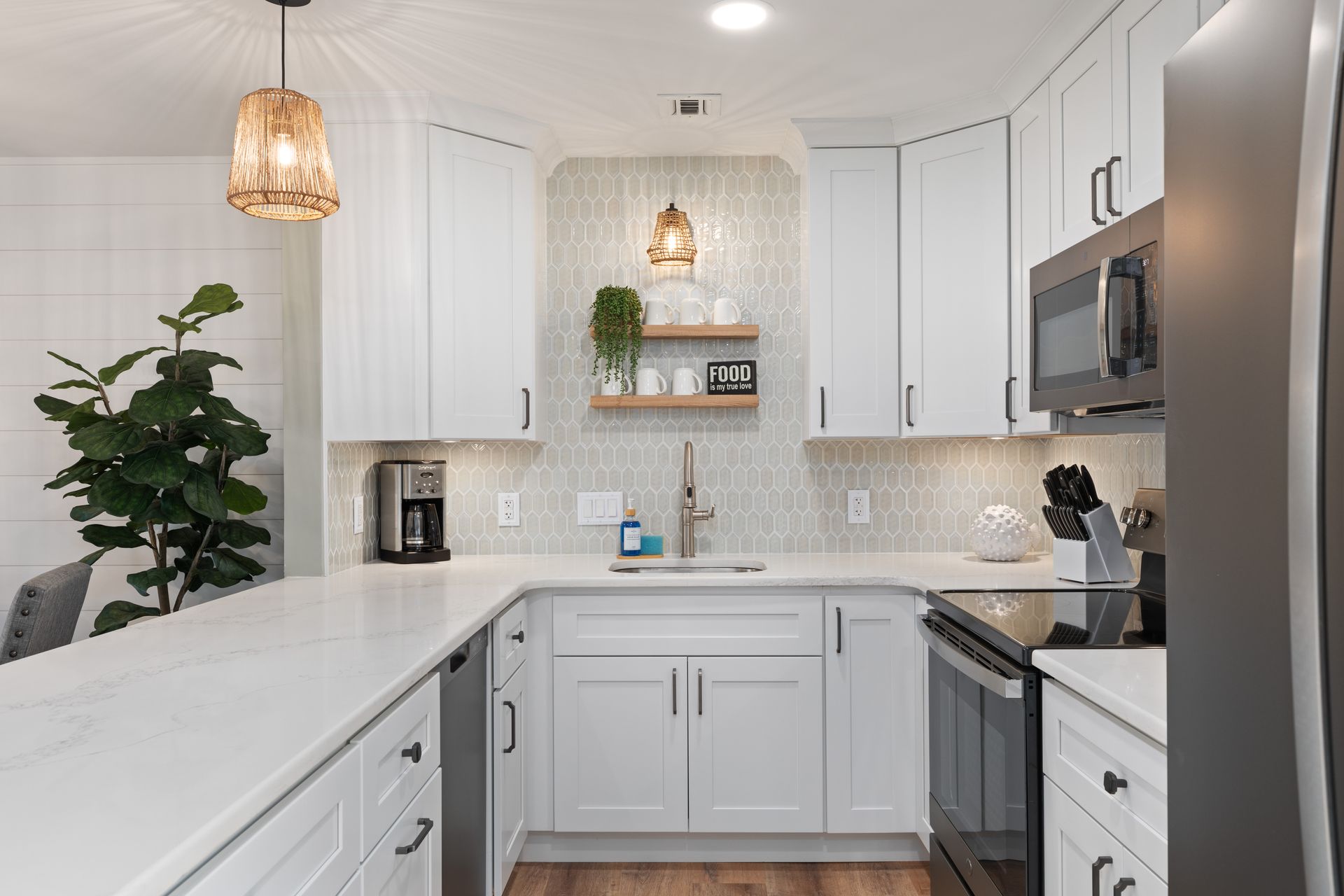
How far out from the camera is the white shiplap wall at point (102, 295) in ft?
10.2

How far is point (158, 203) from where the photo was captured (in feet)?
10.2

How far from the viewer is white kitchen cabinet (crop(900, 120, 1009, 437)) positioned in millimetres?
2719

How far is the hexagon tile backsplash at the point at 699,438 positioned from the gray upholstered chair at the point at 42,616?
114cm

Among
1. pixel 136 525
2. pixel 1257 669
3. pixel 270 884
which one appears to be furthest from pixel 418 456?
pixel 1257 669

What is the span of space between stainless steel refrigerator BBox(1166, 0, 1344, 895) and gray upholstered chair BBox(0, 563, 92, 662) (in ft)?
8.06

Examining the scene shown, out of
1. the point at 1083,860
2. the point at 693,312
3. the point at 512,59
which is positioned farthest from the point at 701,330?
the point at 1083,860

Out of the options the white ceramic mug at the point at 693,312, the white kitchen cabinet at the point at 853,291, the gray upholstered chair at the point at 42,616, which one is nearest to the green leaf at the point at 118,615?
the gray upholstered chair at the point at 42,616

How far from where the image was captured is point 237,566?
2.77m

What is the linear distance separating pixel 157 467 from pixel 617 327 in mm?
1506

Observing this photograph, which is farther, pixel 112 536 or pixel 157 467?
pixel 112 536

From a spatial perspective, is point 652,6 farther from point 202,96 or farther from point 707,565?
point 707,565

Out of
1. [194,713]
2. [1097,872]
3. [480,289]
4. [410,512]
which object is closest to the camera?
[194,713]

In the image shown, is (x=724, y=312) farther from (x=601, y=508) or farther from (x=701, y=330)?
(x=601, y=508)

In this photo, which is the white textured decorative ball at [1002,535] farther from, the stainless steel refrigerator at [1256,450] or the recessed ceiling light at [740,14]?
the stainless steel refrigerator at [1256,450]
